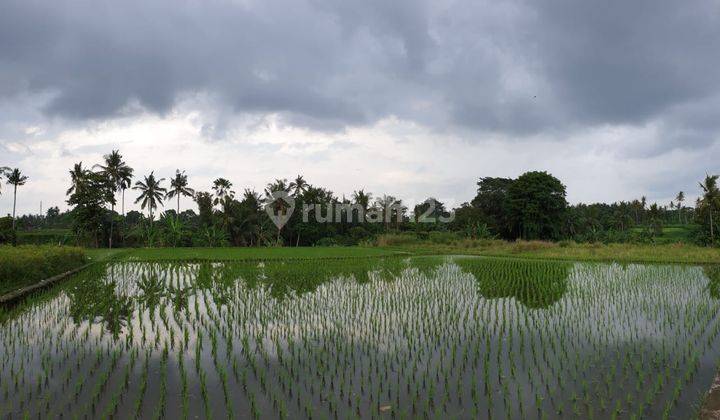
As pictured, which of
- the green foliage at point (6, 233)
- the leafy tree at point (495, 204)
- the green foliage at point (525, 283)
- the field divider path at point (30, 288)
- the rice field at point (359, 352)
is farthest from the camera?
the leafy tree at point (495, 204)

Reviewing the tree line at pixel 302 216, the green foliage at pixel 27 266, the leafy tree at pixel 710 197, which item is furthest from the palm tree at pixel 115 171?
the leafy tree at pixel 710 197

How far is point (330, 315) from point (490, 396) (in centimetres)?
499

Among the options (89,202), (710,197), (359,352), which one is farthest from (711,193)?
(89,202)

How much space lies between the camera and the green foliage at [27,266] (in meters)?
13.3

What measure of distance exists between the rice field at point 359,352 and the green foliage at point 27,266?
1.87 meters

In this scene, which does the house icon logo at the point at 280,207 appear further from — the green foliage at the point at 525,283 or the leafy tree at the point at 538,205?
the green foliage at the point at 525,283

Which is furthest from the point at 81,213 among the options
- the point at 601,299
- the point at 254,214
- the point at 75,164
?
the point at 601,299

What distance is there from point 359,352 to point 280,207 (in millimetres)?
42928

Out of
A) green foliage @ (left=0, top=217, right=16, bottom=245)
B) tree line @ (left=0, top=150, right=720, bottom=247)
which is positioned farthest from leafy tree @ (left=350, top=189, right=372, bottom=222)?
green foliage @ (left=0, top=217, right=16, bottom=245)

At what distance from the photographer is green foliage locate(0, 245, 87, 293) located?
1328 centimetres

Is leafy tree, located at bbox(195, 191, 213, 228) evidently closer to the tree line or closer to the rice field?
the tree line

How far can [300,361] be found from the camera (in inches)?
253

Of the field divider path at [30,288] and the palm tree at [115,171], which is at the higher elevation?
the palm tree at [115,171]

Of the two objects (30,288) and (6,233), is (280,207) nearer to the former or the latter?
(6,233)
